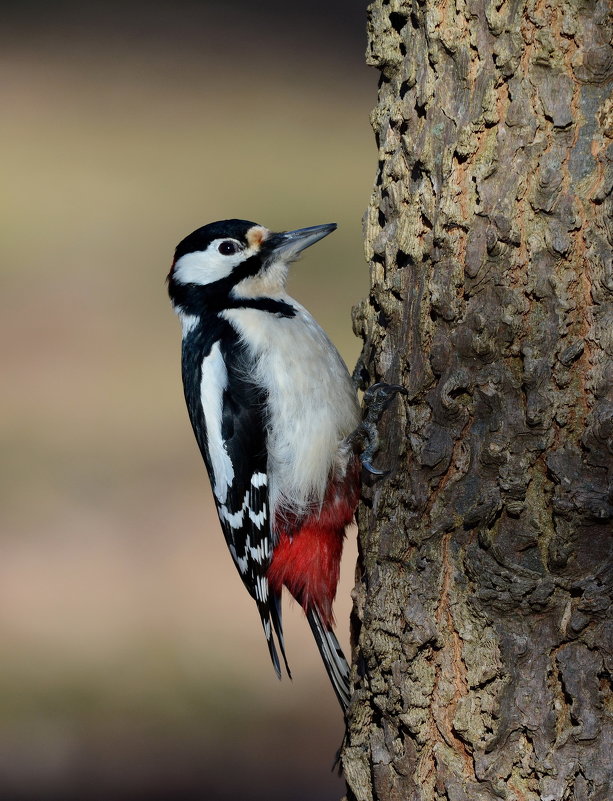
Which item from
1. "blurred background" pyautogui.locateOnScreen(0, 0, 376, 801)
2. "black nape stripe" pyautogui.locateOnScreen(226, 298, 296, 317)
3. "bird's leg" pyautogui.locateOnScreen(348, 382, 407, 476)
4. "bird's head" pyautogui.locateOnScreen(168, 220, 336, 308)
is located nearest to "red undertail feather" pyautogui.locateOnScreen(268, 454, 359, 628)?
"bird's leg" pyautogui.locateOnScreen(348, 382, 407, 476)

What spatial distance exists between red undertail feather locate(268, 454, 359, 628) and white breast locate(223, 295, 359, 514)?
0.08m

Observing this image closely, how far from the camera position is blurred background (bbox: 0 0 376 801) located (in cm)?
427

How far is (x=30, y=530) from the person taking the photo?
16.7 feet

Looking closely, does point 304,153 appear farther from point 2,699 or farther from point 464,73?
point 464,73

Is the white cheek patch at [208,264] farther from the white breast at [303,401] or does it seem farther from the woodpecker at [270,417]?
the white breast at [303,401]

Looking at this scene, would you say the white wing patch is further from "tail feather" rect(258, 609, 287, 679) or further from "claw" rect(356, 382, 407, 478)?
"claw" rect(356, 382, 407, 478)

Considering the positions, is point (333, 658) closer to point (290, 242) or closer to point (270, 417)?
point (270, 417)

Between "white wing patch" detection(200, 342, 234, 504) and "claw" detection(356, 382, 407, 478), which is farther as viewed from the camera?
"white wing patch" detection(200, 342, 234, 504)

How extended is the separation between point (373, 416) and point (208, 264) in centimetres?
97

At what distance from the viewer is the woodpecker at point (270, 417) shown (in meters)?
2.97

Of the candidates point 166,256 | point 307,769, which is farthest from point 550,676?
point 166,256

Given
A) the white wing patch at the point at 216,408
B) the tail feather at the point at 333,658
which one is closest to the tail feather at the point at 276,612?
the tail feather at the point at 333,658

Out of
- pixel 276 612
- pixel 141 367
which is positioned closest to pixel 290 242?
pixel 276 612

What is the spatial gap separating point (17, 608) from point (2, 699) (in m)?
0.41
